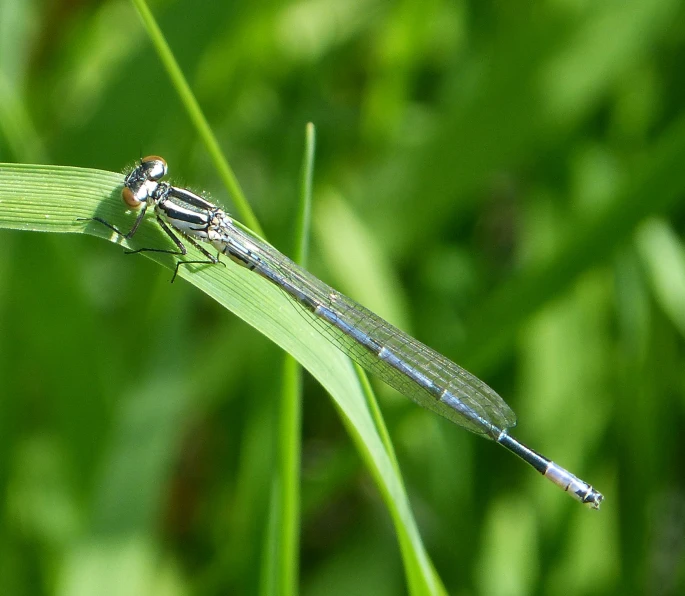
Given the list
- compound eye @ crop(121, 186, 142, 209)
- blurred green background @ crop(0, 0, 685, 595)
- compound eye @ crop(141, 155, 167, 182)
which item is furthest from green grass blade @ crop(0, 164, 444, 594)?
blurred green background @ crop(0, 0, 685, 595)

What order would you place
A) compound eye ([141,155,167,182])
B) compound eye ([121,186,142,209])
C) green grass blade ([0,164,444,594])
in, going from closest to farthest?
green grass blade ([0,164,444,594]), compound eye ([121,186,142,209]), compound eye ([141,155,167,182])

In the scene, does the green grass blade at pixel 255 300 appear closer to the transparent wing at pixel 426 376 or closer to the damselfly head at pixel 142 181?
the damselfly head at pixel 142 181

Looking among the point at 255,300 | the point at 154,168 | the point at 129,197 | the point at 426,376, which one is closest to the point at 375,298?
the point at 426,376

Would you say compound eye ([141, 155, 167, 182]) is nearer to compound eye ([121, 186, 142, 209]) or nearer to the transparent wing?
compound eye ([121, 186, 142, 209])

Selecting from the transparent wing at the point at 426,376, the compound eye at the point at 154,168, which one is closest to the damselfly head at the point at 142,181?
the compound eye at the point at 154,168

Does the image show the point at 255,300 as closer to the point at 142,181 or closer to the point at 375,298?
the point at 142,181

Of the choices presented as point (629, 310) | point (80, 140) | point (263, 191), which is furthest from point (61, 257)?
point (629, 310)
